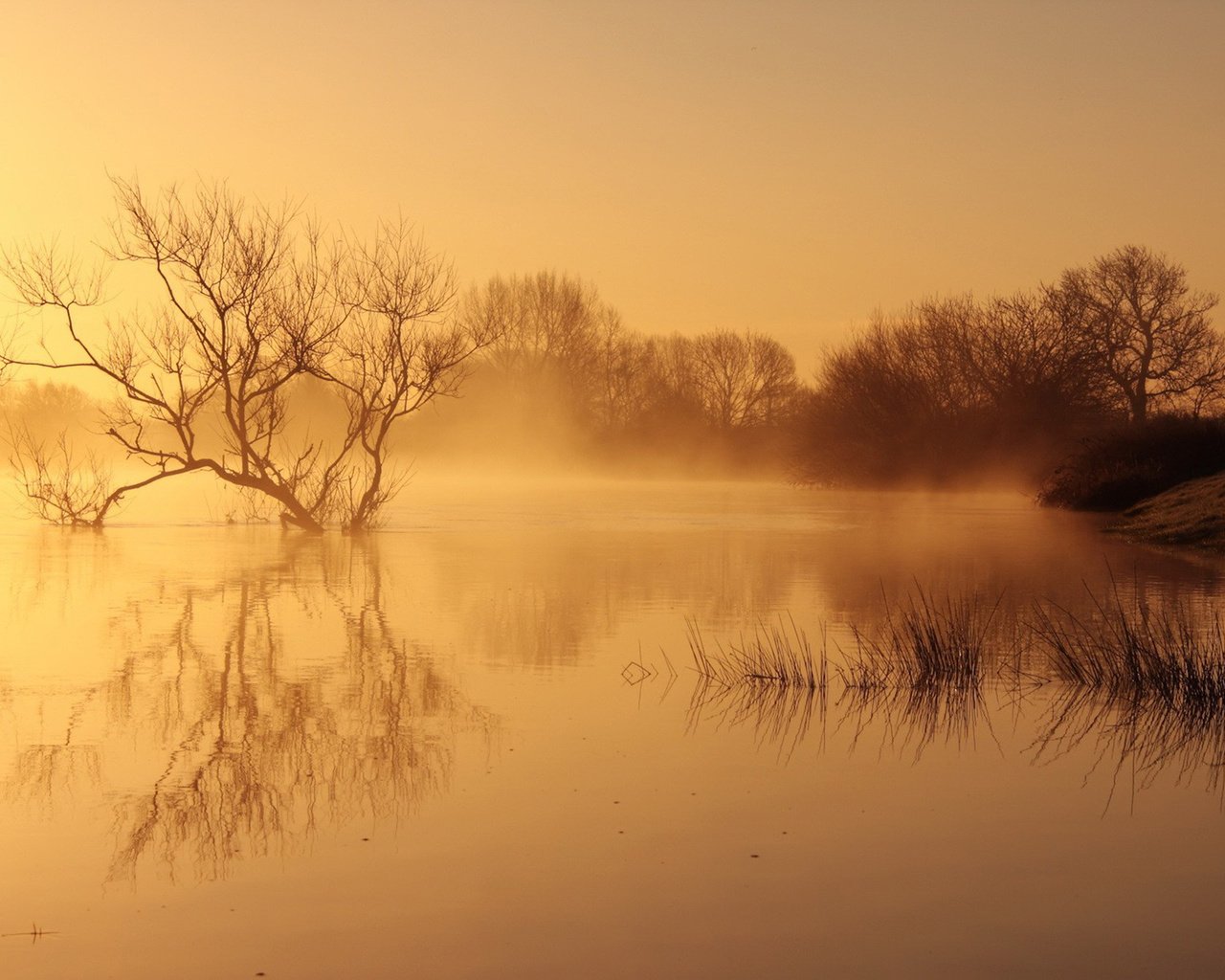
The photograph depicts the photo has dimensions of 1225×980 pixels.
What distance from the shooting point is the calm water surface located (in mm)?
5242

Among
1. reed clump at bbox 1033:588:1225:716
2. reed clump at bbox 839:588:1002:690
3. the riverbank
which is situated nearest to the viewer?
reed clump at bbox 1033:588:1225:716

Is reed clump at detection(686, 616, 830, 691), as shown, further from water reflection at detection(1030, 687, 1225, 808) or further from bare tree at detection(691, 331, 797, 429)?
bare tree at detection(691, 331, 797, 429)

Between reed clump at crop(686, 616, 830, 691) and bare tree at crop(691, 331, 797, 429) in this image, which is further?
bare tree at crop(691, 331, 797, 429)

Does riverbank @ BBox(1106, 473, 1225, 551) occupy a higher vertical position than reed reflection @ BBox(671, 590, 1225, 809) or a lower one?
higher

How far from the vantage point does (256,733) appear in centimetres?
889

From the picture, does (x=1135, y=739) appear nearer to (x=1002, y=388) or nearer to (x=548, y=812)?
(x=548, y=812)

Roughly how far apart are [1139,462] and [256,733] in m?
33.3

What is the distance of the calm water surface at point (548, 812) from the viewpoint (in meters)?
5.24

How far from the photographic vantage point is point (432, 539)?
91.5ft

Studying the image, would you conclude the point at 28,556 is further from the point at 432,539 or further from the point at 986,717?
the point at 986,717

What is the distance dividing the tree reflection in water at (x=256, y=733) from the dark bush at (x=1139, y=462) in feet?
89.2

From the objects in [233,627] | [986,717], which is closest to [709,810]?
[986,717]

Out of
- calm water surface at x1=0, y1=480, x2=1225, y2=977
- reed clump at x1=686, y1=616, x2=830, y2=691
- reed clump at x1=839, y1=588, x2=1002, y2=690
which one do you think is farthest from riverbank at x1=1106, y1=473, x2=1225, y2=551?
reed clump at x1=839, y1=588, x2=1002, y2=690

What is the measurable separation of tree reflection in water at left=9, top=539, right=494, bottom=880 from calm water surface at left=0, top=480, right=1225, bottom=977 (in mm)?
35
